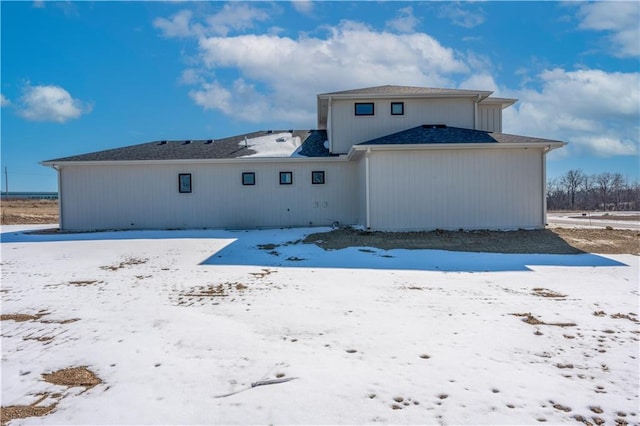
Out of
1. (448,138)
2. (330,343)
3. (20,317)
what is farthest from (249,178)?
(330,343)

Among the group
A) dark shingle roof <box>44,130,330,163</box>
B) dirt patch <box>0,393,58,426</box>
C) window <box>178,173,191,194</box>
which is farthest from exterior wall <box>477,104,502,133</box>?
dirt patch <box>0,393,58,426</box>

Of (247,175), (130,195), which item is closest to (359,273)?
(247,175)

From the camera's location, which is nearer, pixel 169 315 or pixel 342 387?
pixel 342 387

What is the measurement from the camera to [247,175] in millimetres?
15023

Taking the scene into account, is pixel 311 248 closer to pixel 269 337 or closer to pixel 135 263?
pixel 135 263

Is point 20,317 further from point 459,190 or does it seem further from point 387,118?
point 387,118

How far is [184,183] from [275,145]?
162 inches

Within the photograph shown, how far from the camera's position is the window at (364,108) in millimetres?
15289

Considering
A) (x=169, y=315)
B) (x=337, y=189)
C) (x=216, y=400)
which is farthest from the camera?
(x=337, y=189)

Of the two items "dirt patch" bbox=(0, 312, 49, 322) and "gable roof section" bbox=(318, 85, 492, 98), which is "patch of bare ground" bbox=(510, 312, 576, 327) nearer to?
"dirt patch" bbox=(0, 312, 49, 322)

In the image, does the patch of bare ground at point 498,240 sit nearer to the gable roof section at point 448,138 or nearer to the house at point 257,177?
the house at point 257,177

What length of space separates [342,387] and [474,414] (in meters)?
0.98

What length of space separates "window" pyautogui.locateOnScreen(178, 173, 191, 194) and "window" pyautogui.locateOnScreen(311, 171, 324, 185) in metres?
4.82

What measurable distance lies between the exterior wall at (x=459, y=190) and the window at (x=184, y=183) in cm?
726
